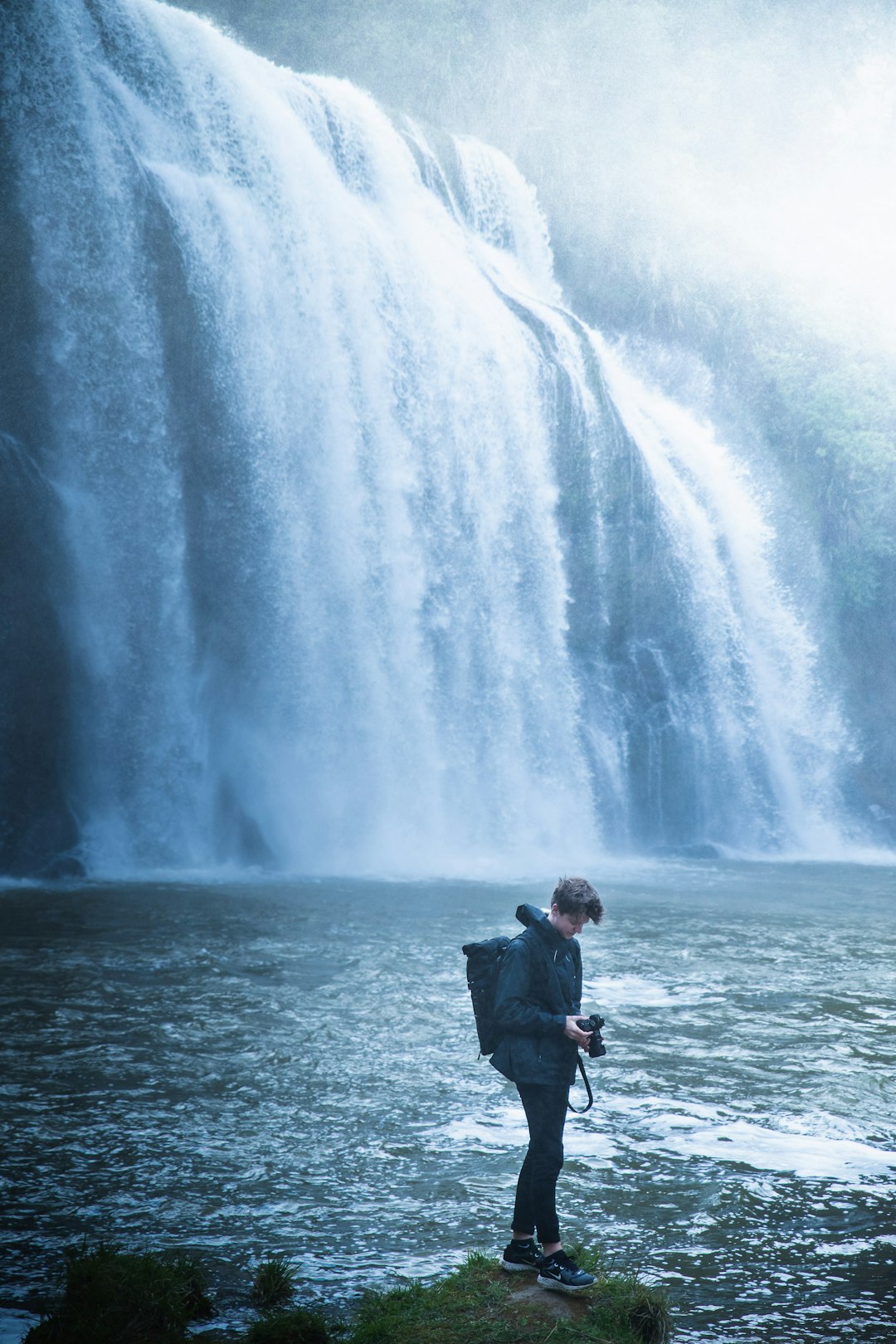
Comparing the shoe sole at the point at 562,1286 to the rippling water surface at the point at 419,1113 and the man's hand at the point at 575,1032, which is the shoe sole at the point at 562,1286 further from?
the man's hand at the point at 575,1032

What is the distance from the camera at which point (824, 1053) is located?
906cm

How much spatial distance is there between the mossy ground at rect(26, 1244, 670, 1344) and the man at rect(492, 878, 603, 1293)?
0.13 metres

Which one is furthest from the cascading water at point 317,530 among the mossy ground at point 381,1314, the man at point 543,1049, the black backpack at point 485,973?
the man at point 543,1049

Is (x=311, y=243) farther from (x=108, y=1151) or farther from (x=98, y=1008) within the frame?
→ (x=108, y=1151)

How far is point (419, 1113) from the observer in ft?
25.0

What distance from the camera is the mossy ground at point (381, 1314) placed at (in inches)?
175

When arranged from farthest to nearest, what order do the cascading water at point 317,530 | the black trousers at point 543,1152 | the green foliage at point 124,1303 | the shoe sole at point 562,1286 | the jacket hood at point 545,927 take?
the cascading water at point 317,530 < the jacket hood at point 545,927 < the black trousers at point 543,1152 < the shoe sole at point 562,1286 < the green foliage at point 124,1303

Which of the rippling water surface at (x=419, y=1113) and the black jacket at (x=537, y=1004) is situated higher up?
the black jacket at (x=537, y=1004)

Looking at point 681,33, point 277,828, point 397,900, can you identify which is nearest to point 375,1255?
point 397,900

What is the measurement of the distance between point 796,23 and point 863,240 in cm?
1640

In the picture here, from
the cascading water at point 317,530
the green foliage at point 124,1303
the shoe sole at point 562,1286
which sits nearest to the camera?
the green foliage at point 124,1303

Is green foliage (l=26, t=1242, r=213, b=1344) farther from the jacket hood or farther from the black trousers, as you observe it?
the jacket hood

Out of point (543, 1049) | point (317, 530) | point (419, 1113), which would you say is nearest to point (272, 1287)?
point (543, 1049)

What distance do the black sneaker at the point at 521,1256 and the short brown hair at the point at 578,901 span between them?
1.35 metres
